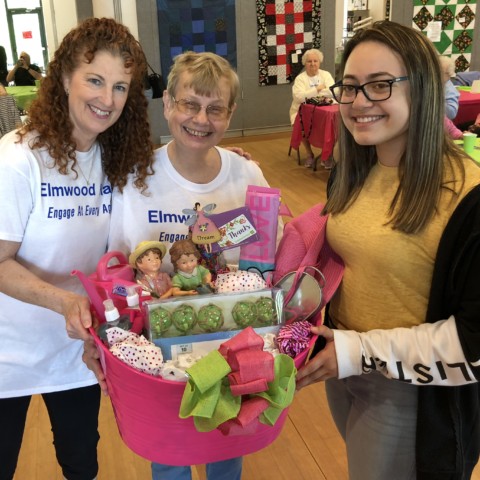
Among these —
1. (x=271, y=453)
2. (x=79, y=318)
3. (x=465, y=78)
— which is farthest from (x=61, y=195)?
(x=465, y=78)

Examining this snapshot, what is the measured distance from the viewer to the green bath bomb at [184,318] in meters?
1.01

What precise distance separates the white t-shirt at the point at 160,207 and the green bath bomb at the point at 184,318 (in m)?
0.37

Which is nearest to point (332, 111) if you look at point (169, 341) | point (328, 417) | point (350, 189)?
point (328, 417)

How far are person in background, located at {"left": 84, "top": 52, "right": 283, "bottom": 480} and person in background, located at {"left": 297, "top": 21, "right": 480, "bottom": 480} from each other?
13.1 inches

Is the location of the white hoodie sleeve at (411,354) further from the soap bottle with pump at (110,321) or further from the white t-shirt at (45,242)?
the white t-shirt at (45,242)

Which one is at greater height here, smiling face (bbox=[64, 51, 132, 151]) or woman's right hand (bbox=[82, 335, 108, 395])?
smiling face (bbox=[64, 51, 132, 151])

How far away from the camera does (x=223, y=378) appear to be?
3.03 ft

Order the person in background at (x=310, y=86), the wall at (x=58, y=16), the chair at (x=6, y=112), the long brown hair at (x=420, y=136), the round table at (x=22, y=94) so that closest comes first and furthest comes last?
1. the long brown hair at (x=420, y=136)
2. the chair at (x=6, y=112)
3. the round table at (x=22, y=94)
4. the person in background at (x=310, y=86)
5. the wall at (x=58, y=16)

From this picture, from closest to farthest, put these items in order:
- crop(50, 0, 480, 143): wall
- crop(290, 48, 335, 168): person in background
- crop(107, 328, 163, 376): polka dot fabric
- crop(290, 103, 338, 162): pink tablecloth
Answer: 1. crop(107, 328, 163, 376): polka dot fabric
2. crop(290, 103, 338, 162): pink tablecloth
3. crop(290, 48, 335, 168): person in background
4. crop(50, 0, 480, 143): wall

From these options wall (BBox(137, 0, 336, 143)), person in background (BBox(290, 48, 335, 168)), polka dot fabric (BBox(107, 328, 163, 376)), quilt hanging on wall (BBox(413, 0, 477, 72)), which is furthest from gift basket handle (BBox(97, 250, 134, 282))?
quilt hanging on wall (BBox(413, 0, 477, 72))

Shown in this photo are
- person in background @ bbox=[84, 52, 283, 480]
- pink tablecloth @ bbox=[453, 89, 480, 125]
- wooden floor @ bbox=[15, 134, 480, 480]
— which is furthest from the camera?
pink tablecloth @ bbox=[453, 89, 480, 125]

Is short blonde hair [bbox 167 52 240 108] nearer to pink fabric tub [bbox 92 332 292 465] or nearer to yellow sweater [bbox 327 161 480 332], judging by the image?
yellow sweater [bbox 327 161 480 332]

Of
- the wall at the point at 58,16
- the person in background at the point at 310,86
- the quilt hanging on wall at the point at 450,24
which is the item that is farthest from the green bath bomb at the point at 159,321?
the quilt hanging on wall at the point at 450,24

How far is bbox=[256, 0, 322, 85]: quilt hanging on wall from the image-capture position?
314 inches
